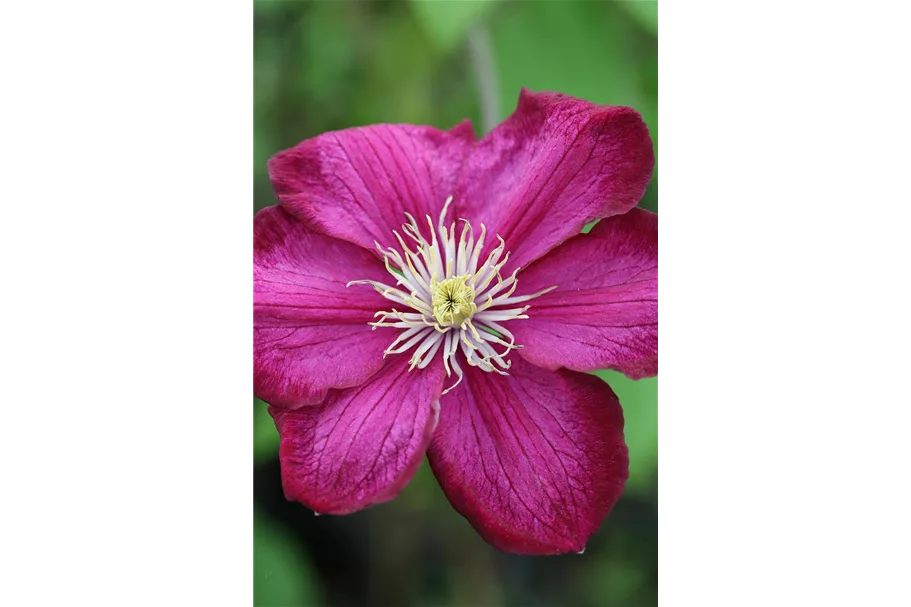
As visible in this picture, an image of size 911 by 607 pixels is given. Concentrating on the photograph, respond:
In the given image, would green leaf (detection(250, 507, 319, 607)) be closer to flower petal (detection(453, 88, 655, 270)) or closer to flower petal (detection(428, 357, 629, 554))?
flower petal (detection(428, 357, 629, 554))

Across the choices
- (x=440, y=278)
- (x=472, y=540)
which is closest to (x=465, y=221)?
(x=440, y=278)

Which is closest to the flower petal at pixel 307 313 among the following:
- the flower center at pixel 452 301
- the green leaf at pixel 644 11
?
the flower center at pixel 452 301

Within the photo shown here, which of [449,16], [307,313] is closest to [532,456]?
[307,313]

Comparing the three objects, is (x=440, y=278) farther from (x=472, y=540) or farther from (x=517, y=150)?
(x=472, y=540)

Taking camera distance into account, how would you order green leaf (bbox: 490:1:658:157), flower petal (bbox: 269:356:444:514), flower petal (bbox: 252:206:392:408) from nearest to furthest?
flower petal (bbox: 269:356:444:514)
flower petal (bbox: 252:206:392:408)
green leaf (bbox: 490:1:658:157)

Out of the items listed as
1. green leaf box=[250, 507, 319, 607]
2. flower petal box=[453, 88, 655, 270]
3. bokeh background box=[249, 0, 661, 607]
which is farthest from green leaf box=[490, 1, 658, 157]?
green leaf box=[250, 507, 319, 607]

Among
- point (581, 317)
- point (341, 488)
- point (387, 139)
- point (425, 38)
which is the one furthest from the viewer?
point (425, 38)

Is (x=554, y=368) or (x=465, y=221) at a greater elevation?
(x=465, y=221)
